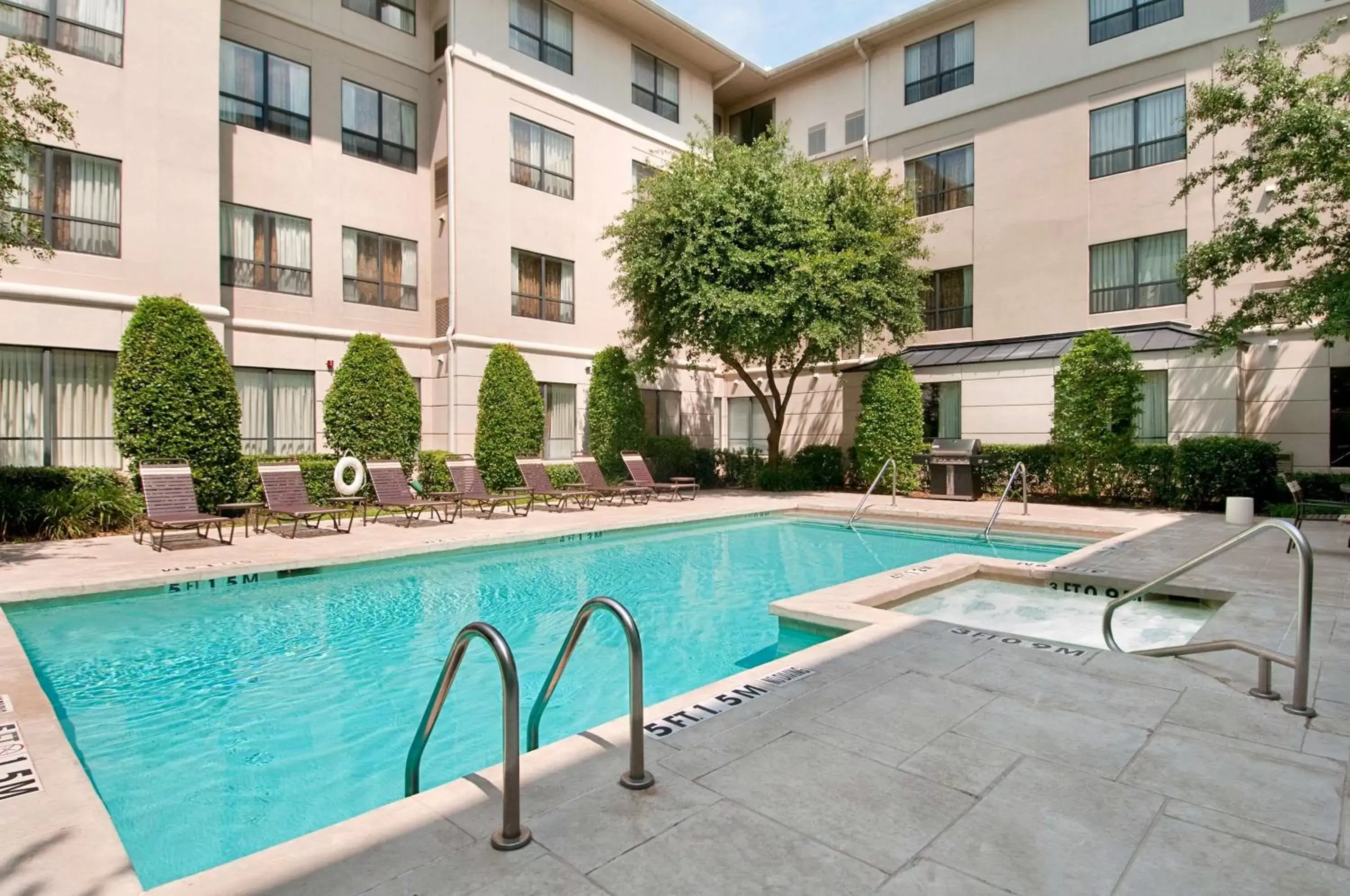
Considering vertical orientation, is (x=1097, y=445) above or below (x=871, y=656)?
above

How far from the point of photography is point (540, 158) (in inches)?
714

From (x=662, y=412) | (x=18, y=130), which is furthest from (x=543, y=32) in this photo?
(x=18, y=130)

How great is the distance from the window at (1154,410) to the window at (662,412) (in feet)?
37.4

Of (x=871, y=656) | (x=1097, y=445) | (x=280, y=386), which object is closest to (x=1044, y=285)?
(x=1097, y=445)

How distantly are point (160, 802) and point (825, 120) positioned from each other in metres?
23.1

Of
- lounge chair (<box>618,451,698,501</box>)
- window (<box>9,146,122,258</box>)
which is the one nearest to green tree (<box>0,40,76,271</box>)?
window (<box>9,146,122,258</box>)

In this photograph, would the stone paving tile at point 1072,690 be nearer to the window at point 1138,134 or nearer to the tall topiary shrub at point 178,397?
the tall topiary shrub at point 178,397

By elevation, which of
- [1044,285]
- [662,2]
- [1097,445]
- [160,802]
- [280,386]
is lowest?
[160,802]

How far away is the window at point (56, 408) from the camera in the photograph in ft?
38.2

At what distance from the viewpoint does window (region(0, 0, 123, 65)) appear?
11727 millimetres

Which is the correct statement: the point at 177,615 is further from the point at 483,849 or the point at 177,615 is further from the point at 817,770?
the point at 817,770

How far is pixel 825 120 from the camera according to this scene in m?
22.4

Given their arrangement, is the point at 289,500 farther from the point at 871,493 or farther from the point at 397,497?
the point at 871,493

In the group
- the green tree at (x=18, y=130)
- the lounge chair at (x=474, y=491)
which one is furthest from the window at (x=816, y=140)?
the green tree at (x=18, y=130)
